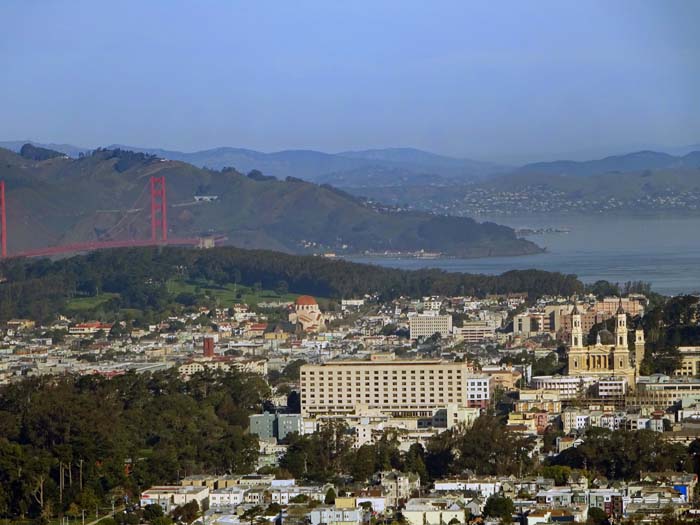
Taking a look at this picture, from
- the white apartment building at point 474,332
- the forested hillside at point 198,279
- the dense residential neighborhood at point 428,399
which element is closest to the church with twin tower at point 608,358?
the dense residential neighborhood at point 428,399

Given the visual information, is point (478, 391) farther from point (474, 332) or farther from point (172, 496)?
point (474, 332)

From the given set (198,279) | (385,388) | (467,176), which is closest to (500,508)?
(385,388)

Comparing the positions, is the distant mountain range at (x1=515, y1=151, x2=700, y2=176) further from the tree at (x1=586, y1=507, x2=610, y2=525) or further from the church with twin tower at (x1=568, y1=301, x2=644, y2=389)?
the tree at (x1=586, y1=507, x2=610, y2=525)

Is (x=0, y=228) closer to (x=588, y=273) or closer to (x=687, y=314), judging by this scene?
(x=588, y=273)

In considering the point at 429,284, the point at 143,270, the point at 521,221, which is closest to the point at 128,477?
the point at 429,284

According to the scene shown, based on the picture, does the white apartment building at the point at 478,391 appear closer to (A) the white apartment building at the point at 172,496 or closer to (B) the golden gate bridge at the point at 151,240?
(A) the white apartment building at the point at 172,496
